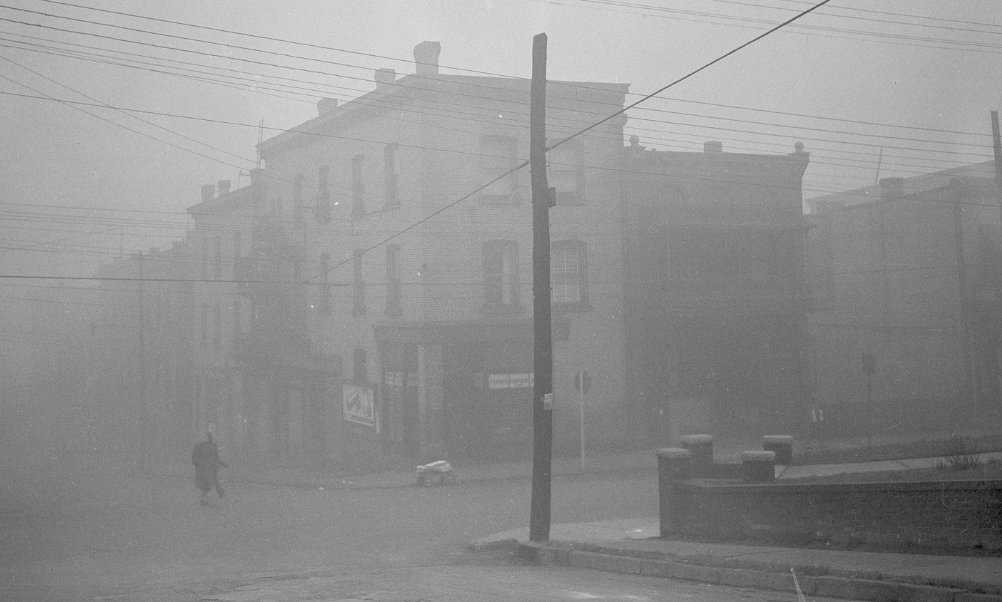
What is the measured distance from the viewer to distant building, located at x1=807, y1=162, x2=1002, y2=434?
35344 millimetres

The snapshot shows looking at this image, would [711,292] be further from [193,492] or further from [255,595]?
[255,595]

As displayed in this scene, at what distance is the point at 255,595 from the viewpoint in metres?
9.77

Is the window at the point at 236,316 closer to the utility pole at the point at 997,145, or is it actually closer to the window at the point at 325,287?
the window at the point at 325,287

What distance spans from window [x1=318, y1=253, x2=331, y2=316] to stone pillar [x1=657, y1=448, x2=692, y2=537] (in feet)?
77.3

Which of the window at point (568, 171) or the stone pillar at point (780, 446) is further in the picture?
the window at point (568, 171)

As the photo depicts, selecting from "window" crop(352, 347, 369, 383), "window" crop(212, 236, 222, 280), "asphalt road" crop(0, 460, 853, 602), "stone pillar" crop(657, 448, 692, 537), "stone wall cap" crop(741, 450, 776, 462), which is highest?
"window" crop(212, 236, 222, 280)

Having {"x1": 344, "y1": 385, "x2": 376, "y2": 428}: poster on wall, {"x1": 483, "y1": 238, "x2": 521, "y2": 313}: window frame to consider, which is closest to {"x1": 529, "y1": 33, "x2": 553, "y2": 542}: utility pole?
{"x1": 483, "y1": 238, "x2": 521, "y2": 313}: window frame

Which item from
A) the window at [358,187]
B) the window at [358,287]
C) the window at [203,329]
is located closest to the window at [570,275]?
the window at [358,287]

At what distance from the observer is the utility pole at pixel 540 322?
46.5 feet

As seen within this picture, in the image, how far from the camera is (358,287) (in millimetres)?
32812

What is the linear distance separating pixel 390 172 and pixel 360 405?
8247 millimetres

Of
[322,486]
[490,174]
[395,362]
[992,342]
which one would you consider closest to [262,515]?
[322,486]

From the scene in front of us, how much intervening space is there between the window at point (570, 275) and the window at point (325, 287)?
934cm

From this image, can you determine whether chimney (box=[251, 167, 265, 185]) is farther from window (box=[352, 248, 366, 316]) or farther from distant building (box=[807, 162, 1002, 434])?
distant building (box=[807, 162, 1002, 434])
